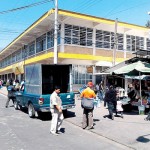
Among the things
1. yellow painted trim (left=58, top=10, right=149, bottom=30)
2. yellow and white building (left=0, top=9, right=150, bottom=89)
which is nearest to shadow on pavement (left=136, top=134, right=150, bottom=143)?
yellow and white building (left=0, top=9, right=150, bottom=89)

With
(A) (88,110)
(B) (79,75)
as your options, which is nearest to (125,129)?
(A) (88,110)

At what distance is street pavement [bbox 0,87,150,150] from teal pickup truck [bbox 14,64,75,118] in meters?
1.17

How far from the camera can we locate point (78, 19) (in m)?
28.9

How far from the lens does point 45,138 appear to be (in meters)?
9.15

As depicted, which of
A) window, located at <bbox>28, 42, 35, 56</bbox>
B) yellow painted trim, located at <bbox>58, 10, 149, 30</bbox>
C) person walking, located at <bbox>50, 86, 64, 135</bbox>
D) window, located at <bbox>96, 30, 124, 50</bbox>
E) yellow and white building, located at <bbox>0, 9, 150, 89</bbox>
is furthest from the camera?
window, located at <bbox>28, 42, 35, 56</bbox>

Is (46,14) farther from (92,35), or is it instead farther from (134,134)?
(134,134)

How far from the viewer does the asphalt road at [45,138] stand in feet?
26.3

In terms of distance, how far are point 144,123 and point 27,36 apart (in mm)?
29157

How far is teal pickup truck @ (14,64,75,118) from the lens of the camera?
13.0 meters

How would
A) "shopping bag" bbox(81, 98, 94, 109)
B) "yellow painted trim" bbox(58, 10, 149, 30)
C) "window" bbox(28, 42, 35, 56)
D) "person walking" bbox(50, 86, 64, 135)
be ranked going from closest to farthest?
"person walking" bbox(50, 86, 64, 135) → "shopping bag" bbox(81, 98, 94, 109) → "yellow painted trim" bbox(58, 10, 149, 30) → "window" bbox(28, 42, 35, 56)

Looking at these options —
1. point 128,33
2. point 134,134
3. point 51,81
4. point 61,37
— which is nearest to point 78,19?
point 61,37

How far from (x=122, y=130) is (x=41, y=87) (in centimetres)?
498

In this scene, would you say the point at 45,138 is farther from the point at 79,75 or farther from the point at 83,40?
the point at 83,40

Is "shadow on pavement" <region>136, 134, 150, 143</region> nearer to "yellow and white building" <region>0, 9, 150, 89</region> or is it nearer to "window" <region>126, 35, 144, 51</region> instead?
"yellow and white building" <region>0, 9, 150, 89</region>
